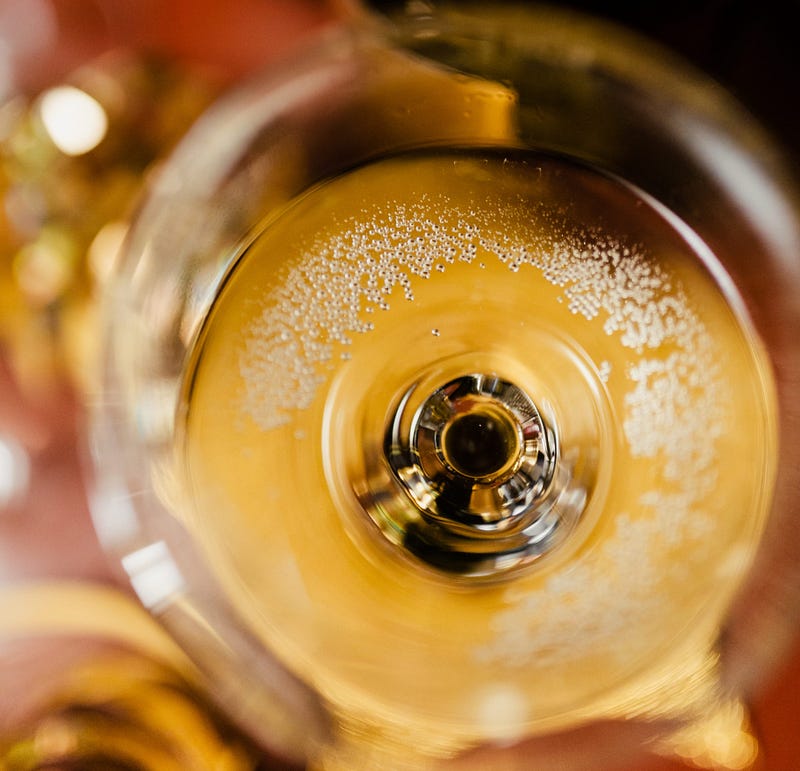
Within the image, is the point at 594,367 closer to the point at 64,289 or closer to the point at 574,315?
the point at 574,315

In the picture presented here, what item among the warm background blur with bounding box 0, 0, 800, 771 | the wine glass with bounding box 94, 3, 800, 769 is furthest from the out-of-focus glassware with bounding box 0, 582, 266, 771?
the wine glass with bounding box 94, 3, 800, 769

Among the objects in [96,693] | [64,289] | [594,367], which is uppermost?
[64,289]

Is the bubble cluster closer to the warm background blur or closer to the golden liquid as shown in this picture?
the golden liquid

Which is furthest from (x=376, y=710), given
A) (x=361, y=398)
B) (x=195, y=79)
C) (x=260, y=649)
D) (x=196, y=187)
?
(x=195, y=79)

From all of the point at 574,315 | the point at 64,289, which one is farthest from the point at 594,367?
the point at 64,289

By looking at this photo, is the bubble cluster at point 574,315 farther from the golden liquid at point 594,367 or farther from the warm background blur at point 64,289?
the warm background blur at point 64,289

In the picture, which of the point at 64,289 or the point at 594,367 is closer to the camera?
the point at 594,367

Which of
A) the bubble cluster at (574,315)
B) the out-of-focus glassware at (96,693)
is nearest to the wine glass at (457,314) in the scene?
the bubble cluster at (574,315)

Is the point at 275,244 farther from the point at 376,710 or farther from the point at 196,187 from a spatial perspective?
the point at 376,710
